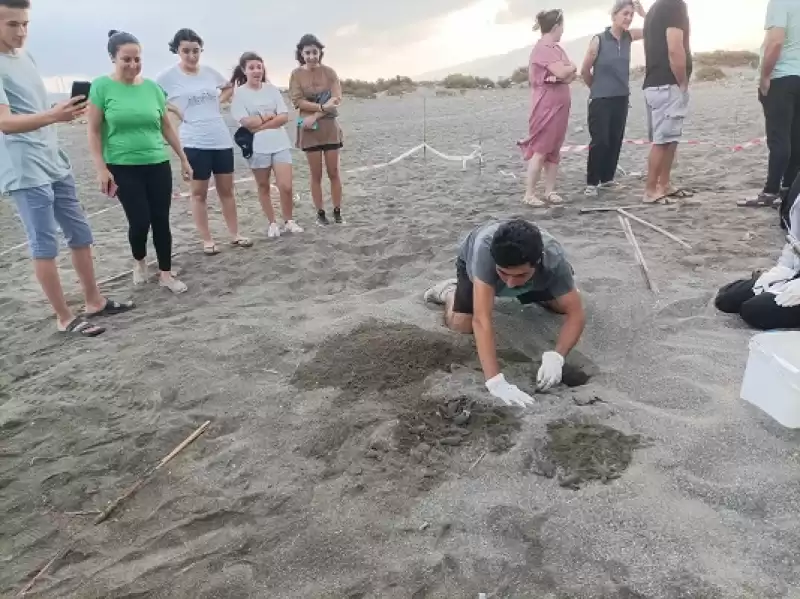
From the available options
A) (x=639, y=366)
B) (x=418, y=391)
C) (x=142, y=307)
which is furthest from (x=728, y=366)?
(x=142, y=307)

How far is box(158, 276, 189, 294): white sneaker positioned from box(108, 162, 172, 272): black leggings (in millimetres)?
140

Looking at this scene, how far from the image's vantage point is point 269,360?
3014mm

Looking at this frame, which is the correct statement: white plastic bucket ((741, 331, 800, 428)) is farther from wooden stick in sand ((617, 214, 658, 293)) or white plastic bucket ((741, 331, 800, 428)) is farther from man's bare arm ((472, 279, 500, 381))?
wooden stick in sand ((617, 214, 658, 293))

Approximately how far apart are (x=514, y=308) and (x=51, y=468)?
7.45 ft

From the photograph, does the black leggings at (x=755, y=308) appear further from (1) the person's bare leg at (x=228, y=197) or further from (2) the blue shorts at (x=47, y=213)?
(2) the blue shorts at (x=47, y=213)

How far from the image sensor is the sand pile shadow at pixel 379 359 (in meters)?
2.78

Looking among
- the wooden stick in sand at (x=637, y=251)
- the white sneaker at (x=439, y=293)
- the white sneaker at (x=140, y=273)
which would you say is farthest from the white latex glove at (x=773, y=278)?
the white sneaker at (x=140, y=273)

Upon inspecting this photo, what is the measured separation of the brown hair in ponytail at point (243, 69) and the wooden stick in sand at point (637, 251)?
287cm

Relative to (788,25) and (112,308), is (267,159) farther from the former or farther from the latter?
(788,25)

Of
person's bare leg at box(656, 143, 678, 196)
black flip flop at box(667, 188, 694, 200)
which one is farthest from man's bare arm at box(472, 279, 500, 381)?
black flip flop at box(667, 188, 694, 200)

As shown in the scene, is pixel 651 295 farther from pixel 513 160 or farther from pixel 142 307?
pixel 513 160

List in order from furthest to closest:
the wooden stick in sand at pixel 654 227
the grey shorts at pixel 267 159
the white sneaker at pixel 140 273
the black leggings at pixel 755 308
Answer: the grey shorts at pixel 267 159 → the white sneaker at pixel 140 273 → the wooden stick in sand at pixel 654 227 → the black leggings at pixel 755 308

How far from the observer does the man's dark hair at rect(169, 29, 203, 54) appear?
4109mm

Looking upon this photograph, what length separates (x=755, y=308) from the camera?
2904mm
